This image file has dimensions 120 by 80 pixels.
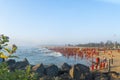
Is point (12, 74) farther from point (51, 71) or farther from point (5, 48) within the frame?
point (51, 71)

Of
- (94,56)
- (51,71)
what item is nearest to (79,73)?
(51,71)

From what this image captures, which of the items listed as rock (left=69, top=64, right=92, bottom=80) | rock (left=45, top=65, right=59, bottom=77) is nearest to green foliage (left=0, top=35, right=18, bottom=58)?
rock (left=69, top=64, right=92, bottom=80)

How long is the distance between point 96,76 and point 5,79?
14.7 meters

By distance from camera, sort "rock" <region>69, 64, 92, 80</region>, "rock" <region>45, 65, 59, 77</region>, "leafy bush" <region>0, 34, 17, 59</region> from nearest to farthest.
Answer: "leafy bush" <region>0, 34, 17, 59</region>, "rock" <region>69, 64, 92, 80</region>, "rock" <region>45, 65, 59, 77</region>

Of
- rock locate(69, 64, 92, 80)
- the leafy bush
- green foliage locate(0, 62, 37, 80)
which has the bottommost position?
rock locate(69, 64, 92, 80)

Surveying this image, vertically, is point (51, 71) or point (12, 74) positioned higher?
point (12, 74)

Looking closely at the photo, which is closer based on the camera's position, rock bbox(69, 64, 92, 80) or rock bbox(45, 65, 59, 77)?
rock bbox(69, 64, 92, 80)

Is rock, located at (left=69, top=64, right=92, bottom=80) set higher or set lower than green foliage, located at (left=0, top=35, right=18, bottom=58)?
lower

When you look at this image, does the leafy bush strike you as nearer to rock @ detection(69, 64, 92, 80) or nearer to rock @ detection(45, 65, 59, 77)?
rock @ detection(69, 64, 92, 80)

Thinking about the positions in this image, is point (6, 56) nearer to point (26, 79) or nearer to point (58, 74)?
point (26, 79)

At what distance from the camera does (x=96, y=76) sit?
60.5 feet

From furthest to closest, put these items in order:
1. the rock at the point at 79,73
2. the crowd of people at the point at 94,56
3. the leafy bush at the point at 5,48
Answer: the crowd of people at the point at 94,56, the rock at the point at 79,73, the leafy bush at the point at 5,48

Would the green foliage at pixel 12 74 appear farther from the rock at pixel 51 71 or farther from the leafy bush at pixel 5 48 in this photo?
the rock at pixel 51 71

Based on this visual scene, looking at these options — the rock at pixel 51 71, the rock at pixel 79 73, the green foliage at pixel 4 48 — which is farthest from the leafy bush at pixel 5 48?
the rock at pixel 51 71
